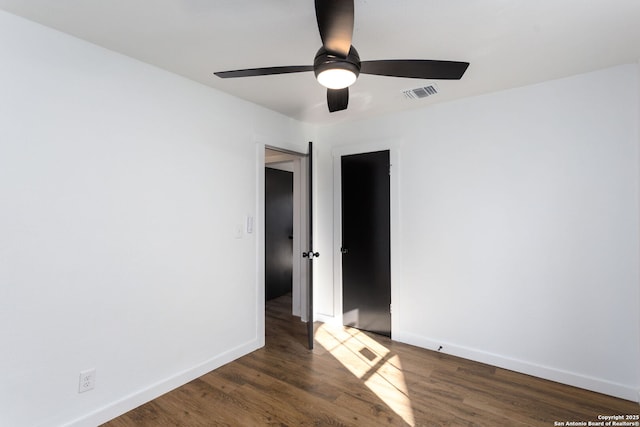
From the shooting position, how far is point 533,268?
2.64m

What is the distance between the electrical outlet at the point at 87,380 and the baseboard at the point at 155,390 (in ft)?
0.52

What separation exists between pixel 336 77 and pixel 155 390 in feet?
7.91

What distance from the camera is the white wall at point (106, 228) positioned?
5.73ft

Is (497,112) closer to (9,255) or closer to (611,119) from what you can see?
(611,119)

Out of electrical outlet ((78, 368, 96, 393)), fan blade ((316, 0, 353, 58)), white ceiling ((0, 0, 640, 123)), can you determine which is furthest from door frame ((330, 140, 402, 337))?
electrical outlet ((78, 368, 96, 393))

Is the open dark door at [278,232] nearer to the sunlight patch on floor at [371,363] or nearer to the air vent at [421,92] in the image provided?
the sunlight patch on floor at [371,363]

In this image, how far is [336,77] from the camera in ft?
4.93

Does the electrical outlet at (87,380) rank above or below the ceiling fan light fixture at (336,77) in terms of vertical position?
below

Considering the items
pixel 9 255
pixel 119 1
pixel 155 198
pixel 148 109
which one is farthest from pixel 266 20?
pixel 9 255

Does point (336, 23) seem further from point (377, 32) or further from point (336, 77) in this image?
point (377, 32)

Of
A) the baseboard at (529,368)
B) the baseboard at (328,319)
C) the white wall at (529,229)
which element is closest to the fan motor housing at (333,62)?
the white wall at (529,229)

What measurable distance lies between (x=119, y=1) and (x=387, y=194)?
8.62 ft

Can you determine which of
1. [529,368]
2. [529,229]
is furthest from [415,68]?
[529,368]

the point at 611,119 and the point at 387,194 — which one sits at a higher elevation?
the point at 611,119
